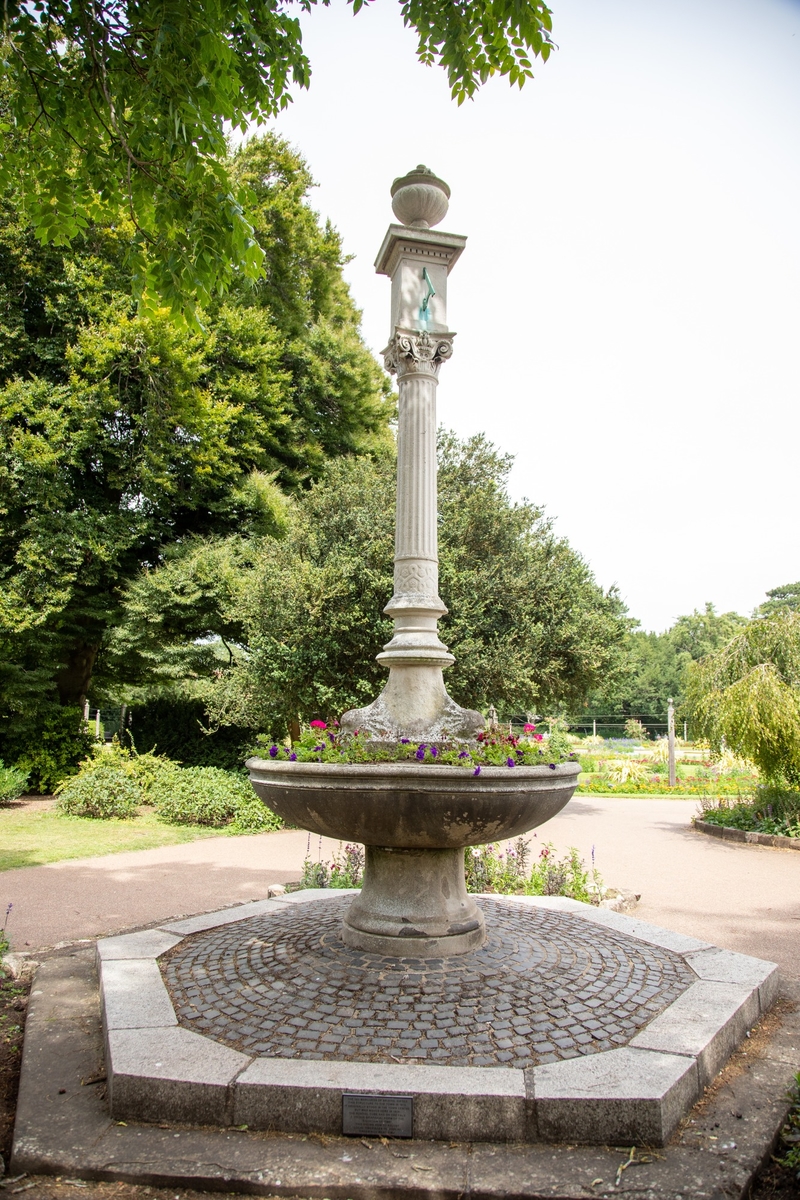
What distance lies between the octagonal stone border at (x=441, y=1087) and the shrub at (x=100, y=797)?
11.4 metres

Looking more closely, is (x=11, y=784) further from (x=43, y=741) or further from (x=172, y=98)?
(x=172, y=98)

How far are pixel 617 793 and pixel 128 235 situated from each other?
19659mm

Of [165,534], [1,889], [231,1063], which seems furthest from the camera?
[165,534]

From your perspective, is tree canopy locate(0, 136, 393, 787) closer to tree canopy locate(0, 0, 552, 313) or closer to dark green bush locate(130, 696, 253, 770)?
dark green bush locate(130, 696, 253, 770)

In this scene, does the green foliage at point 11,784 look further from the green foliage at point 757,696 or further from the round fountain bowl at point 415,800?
the green foliage at point 757,696

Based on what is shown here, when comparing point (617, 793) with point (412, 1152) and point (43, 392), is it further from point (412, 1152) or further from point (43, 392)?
point (412, 1152)

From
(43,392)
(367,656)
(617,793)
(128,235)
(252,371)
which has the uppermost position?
(128,235)

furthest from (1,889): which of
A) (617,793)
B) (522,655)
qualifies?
(617,793)

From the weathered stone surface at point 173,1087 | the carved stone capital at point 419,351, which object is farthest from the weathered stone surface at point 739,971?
the carved stone capital at point 419,351

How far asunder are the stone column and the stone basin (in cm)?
80

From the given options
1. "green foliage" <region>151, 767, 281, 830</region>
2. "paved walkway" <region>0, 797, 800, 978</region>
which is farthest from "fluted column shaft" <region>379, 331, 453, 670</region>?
"green foliage" <region>151, 767, 281, 830</region>

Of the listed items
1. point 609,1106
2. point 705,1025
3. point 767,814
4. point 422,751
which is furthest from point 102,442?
point 609,1106

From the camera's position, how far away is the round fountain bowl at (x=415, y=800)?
12.7ft

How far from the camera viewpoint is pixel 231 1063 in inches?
122
